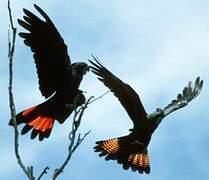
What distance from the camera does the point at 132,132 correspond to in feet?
30.6

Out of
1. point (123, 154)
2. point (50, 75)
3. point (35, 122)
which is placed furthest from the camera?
point (123, 154)

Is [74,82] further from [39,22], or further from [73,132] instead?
[73,132]

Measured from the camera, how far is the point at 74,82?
757 centimetres

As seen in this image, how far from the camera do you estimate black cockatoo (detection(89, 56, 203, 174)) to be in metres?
9.23

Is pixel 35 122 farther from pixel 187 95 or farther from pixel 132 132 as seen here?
pixel 187 95

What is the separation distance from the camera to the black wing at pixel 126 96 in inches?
373

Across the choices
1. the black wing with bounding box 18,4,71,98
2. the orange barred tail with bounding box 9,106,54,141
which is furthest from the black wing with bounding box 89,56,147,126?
the orange barred tail with bounding box 9,106,54,141

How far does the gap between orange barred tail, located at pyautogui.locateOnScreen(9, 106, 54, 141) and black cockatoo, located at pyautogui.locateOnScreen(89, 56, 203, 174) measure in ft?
7.59

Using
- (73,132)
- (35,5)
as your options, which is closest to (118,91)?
(35,5)

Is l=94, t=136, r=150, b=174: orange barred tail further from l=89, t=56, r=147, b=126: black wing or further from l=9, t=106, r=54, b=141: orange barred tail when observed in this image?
l=9, t=106, r=54, b=141: orange barred tail

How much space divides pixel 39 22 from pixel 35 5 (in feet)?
1.59

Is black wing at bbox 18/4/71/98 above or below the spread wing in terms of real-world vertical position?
below

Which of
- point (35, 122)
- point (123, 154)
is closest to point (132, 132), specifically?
point (123, 154)

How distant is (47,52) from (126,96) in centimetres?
233
